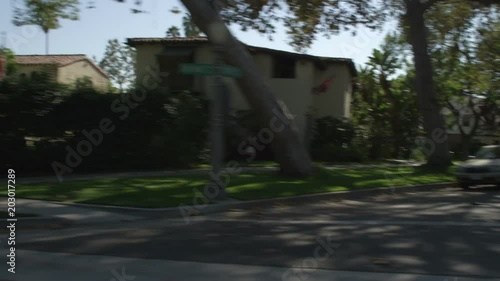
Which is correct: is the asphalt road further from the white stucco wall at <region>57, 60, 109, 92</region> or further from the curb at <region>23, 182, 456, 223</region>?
the white stucco wall at <region>57, 60, 109, 92</region>

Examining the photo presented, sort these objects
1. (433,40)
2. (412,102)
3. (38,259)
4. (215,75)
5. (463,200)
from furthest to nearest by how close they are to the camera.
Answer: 1. (412,102)
2. (433,40)
3. (463,200)
4. (215,75)
5. (38,259)

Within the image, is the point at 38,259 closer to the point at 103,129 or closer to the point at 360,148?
the point at 103,129

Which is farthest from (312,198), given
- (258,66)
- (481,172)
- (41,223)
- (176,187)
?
(258,66)

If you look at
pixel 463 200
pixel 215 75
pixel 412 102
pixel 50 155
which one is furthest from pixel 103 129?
pixel 412 102

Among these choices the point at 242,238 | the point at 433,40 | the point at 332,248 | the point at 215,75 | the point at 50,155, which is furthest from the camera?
the point at 433,40

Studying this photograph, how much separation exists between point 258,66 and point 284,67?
182cm

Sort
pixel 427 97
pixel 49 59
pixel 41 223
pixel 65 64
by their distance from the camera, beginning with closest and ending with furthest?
pixel 41 223 < pixel 427 97 < pixel 65 64 < pixel 49 59

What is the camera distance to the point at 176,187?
13266mm

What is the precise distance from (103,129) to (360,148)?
1378 centimetres

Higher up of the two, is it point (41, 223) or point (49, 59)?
point (49, 59)

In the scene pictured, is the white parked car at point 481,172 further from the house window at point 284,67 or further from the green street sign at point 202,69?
the house window at point 284,67

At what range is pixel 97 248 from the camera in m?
7.40

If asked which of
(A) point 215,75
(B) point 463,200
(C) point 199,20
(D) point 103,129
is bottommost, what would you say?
(B) point 463,200

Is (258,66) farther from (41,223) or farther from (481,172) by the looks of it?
(41,223)
